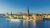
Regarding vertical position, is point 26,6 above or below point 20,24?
above

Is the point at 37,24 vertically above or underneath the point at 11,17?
underneath

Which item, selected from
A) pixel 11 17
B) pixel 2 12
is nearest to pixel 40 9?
pixel 11 17

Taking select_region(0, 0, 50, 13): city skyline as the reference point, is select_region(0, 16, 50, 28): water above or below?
below

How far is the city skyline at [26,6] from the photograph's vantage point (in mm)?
1207

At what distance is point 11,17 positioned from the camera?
4.01ft

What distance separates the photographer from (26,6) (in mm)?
1217

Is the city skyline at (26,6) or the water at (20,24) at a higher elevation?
the city skyline at (26,6)

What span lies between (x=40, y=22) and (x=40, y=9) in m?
0.20

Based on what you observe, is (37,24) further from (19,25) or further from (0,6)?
(0,6)

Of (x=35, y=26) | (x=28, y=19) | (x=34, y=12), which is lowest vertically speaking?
(x=35, y=26)

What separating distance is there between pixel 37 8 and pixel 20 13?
0.88 ft

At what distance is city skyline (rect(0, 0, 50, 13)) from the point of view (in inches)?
47.5

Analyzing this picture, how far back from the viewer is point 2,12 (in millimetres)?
1222

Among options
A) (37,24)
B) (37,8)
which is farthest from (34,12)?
(37,24)
